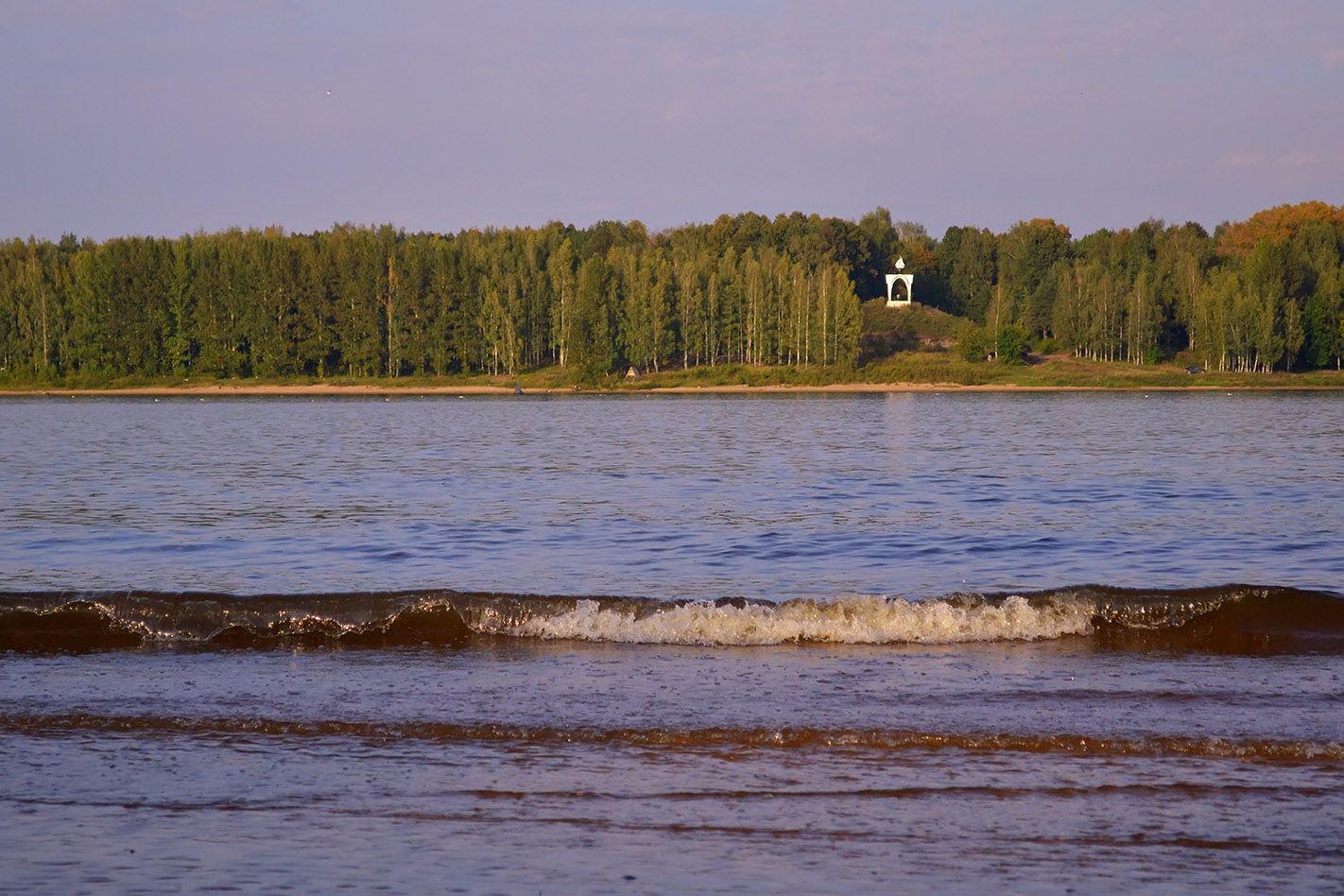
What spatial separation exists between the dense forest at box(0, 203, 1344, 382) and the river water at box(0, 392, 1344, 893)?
9402cm

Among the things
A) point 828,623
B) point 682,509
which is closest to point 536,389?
point 682,509

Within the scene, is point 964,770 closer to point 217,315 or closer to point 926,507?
point 926,507

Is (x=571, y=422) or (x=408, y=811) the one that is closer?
(x=408, y=811)

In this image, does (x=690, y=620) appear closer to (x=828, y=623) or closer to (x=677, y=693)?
(x=828, y=623)

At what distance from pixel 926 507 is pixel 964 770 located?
593 inches

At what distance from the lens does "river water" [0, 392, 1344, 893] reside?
5996 millimetres

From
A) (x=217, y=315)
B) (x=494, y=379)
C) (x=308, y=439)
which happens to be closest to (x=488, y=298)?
(x=494, y=379)

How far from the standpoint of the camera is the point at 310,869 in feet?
19.0

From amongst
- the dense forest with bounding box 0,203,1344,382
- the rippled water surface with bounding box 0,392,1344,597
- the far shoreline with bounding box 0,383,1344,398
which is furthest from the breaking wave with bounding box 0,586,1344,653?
the dense forest with bounding box 0,203,1344,382

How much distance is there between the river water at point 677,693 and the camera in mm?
5996

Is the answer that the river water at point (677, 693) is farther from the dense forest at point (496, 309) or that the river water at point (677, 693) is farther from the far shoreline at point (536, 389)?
the dense forest at point (496, 309)

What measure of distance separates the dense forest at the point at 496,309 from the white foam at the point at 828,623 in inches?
4046

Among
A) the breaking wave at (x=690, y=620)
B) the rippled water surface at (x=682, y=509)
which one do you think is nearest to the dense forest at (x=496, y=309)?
the rippled water surface at (x=682, y=509)

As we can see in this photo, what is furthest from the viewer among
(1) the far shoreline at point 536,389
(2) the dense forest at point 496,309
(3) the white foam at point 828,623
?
(2) the dense forest at point 496,309
